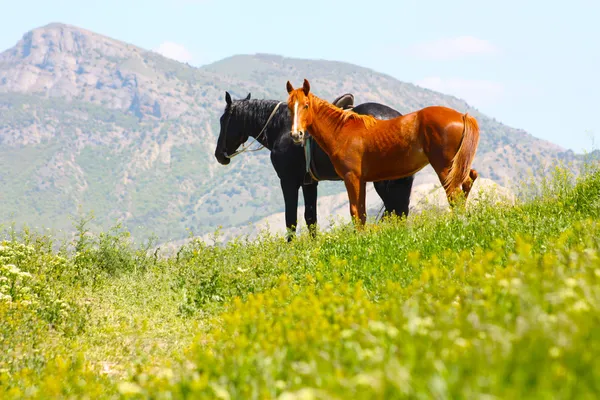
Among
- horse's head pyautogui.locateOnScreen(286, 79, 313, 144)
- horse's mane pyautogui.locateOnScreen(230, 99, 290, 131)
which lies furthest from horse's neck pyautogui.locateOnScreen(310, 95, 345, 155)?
horse's mane pyautogui.locateOnScreen(230, 99, 290, 131)

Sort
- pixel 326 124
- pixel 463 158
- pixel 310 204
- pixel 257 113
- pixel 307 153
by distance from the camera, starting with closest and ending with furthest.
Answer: pixel 463 158 → pixel 326 124 → pixel 307 153 → pixel 310 204 → pixel 257 113

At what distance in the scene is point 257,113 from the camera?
16.4 m

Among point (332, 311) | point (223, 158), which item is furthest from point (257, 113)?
point (332, 311)

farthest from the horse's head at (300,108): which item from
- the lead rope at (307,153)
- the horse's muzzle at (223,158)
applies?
the horse's muzzle at (223,158)

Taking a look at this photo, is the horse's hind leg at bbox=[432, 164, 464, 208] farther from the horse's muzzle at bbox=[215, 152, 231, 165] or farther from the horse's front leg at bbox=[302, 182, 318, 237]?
the horse's muzzle at bbox=[215, 152, 231, 165]

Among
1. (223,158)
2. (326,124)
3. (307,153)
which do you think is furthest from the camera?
(223,158)

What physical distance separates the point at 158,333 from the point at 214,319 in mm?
760

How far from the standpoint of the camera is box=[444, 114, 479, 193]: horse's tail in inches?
484

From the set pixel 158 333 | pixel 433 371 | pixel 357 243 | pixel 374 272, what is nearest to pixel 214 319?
pixel 158 333

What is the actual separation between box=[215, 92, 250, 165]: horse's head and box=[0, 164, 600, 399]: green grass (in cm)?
338

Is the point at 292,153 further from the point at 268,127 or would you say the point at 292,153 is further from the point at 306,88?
the point at 306,88

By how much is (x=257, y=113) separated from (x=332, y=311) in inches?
449

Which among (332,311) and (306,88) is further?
(306,88)

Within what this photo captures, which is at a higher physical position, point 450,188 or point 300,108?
point 300,108
